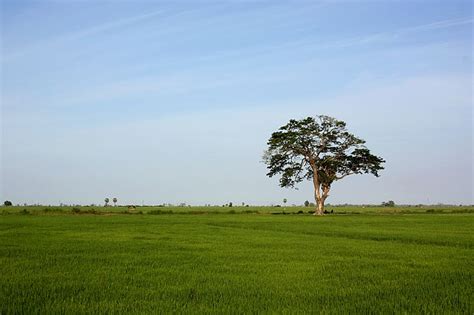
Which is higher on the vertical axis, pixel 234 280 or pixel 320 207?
pixel 320 207

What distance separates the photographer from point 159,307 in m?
8.86

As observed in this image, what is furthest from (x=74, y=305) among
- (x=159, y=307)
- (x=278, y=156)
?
(x=278, y=156)

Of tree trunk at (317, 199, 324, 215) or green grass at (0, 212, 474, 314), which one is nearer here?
green grass at (0, 212, 474, 314)

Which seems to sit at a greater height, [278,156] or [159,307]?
[278,156]

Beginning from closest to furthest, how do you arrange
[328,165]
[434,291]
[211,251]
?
[434,291] → [211,251] → [328,165]

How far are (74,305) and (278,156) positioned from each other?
61.6 meters

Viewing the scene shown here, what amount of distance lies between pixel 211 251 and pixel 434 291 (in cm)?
1062

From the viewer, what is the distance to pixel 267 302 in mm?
9328

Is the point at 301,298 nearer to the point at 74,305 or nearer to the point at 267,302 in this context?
the point at 267,302

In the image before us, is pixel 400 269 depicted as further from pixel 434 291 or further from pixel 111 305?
pixel 111 305

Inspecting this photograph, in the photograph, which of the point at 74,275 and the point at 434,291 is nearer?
the point at 434,291

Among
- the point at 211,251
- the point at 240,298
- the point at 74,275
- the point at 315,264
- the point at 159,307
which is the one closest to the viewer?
the point at 159,307

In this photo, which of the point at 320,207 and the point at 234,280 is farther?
the point at 320,207

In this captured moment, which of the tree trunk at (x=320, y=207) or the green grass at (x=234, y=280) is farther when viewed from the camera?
the tree trunk at (x=320, y=207)
